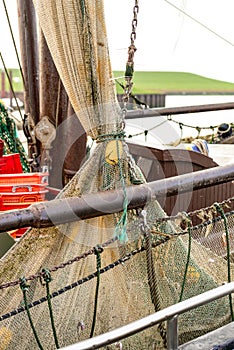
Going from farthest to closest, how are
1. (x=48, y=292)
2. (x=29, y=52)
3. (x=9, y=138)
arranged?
(x=29, y=52)
(x=9, y=138)
(x=48, y=292)

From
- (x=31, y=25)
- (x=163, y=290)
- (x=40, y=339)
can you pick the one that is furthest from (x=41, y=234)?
(x=31, y=25)

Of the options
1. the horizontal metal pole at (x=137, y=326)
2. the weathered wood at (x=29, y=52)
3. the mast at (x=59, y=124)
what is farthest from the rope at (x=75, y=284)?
the weathered wood at (x=29, y=52)

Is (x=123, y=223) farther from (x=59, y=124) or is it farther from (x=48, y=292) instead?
(x=59, y=124)

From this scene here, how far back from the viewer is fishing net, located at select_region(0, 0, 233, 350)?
1.79 meters

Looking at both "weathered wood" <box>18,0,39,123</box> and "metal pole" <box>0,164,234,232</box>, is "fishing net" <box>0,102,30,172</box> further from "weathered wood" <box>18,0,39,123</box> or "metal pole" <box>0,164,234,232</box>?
"metal pole" <box>0,164,234,232</box>

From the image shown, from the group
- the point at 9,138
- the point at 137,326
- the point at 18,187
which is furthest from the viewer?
the point at 9,138

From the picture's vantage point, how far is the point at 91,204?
5.62 feet

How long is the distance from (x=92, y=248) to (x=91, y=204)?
20 cm

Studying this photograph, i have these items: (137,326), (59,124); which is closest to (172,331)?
(137,326)

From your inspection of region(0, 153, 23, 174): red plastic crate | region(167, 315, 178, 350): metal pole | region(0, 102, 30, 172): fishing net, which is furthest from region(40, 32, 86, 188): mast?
region(167, 315, 178, 350): metal pole

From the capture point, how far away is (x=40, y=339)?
69.9 inches

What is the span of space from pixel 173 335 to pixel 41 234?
2.05ft

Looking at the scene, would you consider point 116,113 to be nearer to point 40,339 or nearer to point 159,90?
point 40,339

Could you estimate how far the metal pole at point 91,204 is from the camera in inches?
Result: 64.4
